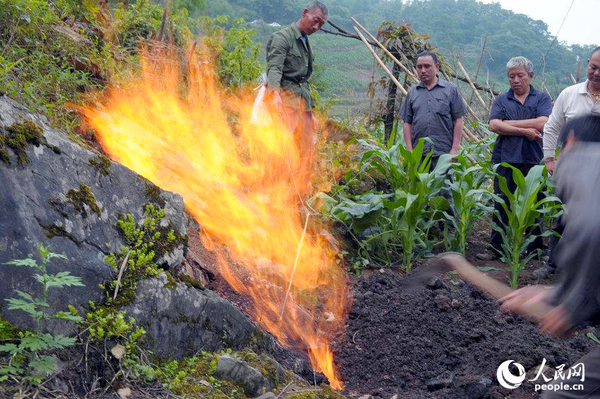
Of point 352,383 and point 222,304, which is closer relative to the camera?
point 222,304

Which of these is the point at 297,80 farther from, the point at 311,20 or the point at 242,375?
the point at 242,375

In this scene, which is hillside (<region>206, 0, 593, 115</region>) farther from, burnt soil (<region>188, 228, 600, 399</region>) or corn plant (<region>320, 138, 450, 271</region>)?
burnt soil (<region>188, 228, 600, 399</region>)

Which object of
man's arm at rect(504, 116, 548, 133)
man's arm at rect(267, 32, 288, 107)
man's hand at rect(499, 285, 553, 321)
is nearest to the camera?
man's hand at rect(499, 285, 553, 321)

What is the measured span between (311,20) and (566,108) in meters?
2.66

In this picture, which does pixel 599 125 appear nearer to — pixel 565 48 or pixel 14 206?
pixel 14 206

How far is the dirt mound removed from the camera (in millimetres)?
4125

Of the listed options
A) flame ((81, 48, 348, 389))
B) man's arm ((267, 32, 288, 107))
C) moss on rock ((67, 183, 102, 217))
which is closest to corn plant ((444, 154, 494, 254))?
flame ((81, 48, 348, 389))

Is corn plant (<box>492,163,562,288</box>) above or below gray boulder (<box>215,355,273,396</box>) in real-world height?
above

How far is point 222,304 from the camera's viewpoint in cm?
358

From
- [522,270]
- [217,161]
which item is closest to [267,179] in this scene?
[217,161]

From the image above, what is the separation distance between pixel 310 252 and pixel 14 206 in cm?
344

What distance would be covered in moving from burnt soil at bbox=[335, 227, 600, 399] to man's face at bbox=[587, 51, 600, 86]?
6.95 feet

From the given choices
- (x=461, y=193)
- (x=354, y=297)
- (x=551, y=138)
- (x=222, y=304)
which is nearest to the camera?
(x=222, y=304)

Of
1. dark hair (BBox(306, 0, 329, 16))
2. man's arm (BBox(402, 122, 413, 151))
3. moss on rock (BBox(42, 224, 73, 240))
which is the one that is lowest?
moss on rock (BBox(42, 224, 73, 240))
